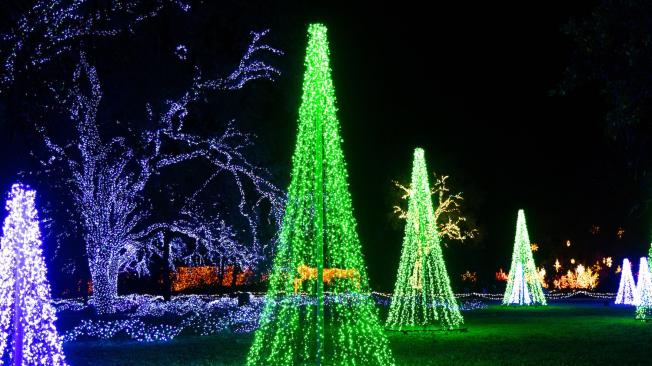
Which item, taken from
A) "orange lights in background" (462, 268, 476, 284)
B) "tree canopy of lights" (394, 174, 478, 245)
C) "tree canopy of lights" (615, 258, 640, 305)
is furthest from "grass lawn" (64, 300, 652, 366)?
"orange lights in background" (462, 268, 476, 284)

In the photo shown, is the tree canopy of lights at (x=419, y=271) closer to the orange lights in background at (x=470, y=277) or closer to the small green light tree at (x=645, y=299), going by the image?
the small green light tree at (x=645, y=299)

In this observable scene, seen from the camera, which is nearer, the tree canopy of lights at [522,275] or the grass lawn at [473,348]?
the grass lawn at [473,348]

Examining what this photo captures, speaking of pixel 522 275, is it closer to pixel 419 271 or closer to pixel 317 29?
pixel 419 271

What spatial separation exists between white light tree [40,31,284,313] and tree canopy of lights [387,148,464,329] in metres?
3.97

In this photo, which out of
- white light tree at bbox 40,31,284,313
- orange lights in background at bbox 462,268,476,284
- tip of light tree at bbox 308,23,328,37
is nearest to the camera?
tip of light tree at bbox 308,23,328,37

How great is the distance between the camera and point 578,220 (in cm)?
5209

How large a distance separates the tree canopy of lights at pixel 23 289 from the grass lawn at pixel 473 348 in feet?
11.9

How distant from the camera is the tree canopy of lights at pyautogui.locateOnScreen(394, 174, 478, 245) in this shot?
4072cm

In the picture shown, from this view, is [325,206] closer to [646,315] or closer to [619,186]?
[646,315]

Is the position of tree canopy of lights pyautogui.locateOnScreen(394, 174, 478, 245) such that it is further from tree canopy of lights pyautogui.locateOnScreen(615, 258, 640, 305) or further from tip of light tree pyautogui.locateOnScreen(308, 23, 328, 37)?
tip of light tree pyautogui.locateOnScreen(308, 23, 328, 37)

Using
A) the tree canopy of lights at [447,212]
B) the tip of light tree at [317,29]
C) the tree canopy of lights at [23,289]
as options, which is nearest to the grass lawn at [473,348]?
the tree canopy of lights at [23,289]

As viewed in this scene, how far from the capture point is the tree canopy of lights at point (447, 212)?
40719 millimetres

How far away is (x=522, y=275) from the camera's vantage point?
38250mm

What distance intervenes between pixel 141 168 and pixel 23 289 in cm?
1201
